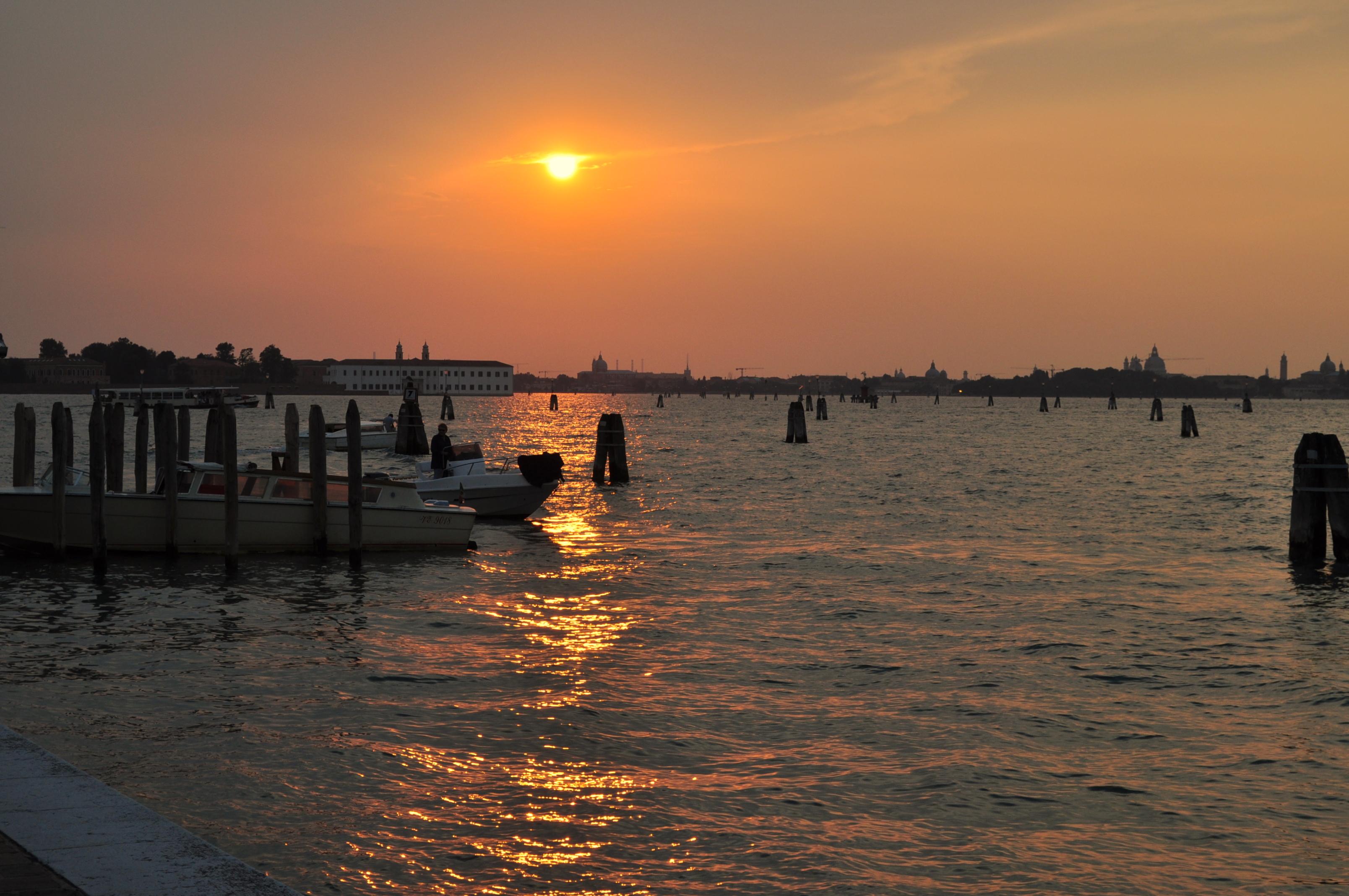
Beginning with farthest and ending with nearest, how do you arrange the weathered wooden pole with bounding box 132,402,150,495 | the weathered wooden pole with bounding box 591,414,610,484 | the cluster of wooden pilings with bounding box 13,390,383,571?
1. the weathered wooden pole with bounding box 591,414,610,484
2. the weathered wooden pole with bounding box 132,402,150,495
3. the cluster of wooden pilings with bounding box 13,390,383,571

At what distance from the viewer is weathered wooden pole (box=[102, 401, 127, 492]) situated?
26.9 metres

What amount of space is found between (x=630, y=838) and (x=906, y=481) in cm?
4197

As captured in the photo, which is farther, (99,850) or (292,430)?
(292,430)

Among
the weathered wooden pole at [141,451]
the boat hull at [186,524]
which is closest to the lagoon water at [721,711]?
the boat hull at [186,524]

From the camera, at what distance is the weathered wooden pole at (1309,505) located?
864 inches

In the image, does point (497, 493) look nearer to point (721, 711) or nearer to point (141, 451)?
point (141, 451)

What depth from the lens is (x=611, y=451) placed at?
45875mm

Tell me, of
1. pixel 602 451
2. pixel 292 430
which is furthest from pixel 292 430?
pixel 602 451

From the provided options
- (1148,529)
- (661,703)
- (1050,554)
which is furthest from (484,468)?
(661,703)

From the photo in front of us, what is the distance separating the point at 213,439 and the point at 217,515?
12.4 meters

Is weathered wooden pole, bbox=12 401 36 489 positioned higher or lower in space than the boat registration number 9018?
higher

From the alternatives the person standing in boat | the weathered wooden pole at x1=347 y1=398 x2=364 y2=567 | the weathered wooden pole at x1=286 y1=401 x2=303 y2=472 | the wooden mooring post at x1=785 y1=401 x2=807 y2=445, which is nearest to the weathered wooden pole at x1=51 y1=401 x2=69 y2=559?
the weathered wooden pole at x1=347 y1=398 x2=364 y2=567

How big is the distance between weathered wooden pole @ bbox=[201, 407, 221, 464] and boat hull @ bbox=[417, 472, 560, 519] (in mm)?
6939

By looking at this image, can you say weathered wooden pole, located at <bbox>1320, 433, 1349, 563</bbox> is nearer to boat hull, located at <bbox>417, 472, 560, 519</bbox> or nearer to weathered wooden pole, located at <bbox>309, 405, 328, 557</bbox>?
boat hull, located at <bbox>417, 472, 560, 519</bbox>
